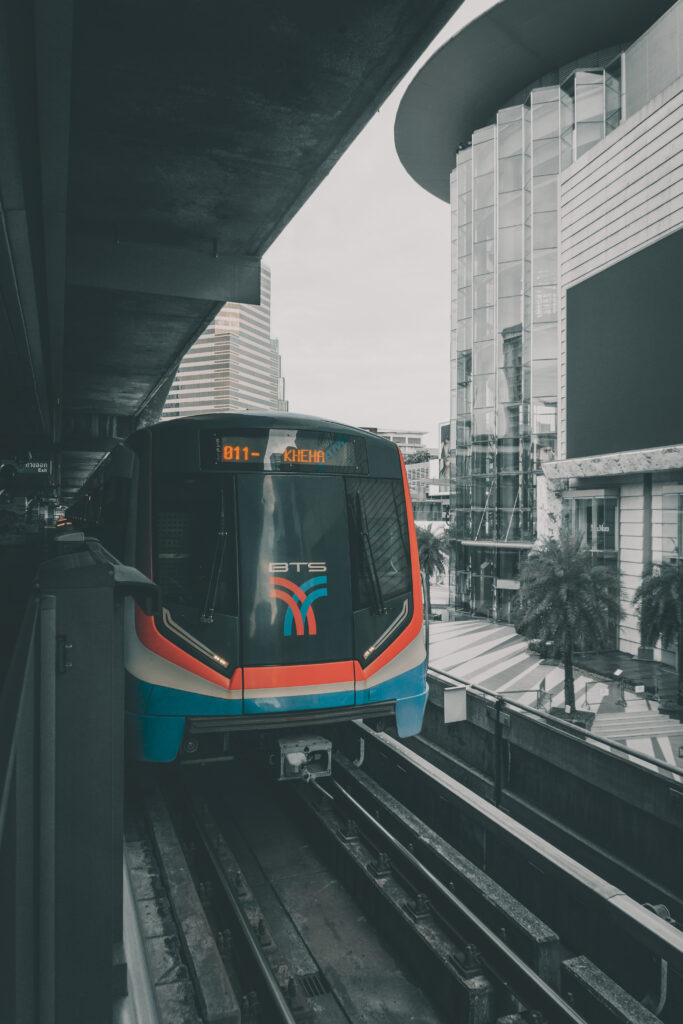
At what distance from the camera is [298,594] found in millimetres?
6973

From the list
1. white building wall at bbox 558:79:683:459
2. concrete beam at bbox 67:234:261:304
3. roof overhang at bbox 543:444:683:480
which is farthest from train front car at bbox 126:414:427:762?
white building wall at bbox 558:79:683:459

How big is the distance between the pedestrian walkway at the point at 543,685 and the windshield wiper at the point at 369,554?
326 inches

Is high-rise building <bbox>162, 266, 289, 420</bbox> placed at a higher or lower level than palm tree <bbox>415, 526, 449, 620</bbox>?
higher

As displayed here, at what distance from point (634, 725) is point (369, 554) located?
12172 millimetres

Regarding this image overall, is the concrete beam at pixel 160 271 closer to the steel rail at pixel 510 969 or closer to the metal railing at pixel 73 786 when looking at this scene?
the metal railing at pixel 73 786

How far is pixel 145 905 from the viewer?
6.39m

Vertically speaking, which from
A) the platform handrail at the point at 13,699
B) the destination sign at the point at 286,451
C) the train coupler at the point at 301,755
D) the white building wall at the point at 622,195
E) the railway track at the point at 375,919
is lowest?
the railway track at the point at 375,919

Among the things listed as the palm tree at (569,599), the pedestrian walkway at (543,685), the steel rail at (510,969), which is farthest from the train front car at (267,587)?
the palm tree at (569,599)

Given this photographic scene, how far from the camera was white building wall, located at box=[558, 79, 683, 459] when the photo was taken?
74.0 feet

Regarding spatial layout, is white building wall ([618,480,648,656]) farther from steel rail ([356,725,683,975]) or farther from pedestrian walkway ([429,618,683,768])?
steel rail ([356,725,683,975])

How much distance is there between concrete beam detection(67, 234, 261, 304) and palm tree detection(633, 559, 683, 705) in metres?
12.1

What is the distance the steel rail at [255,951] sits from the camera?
5359mm

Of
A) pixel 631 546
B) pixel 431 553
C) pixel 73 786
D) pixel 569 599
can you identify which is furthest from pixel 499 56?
pixel 73 786

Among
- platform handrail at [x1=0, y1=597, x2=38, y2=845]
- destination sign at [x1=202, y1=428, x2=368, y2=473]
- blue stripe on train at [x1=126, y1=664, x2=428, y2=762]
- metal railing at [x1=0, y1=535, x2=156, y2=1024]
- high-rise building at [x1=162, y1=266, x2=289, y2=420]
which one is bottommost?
blue stripe on train at [x1=126, y1=664, x2=428, y2=762]
